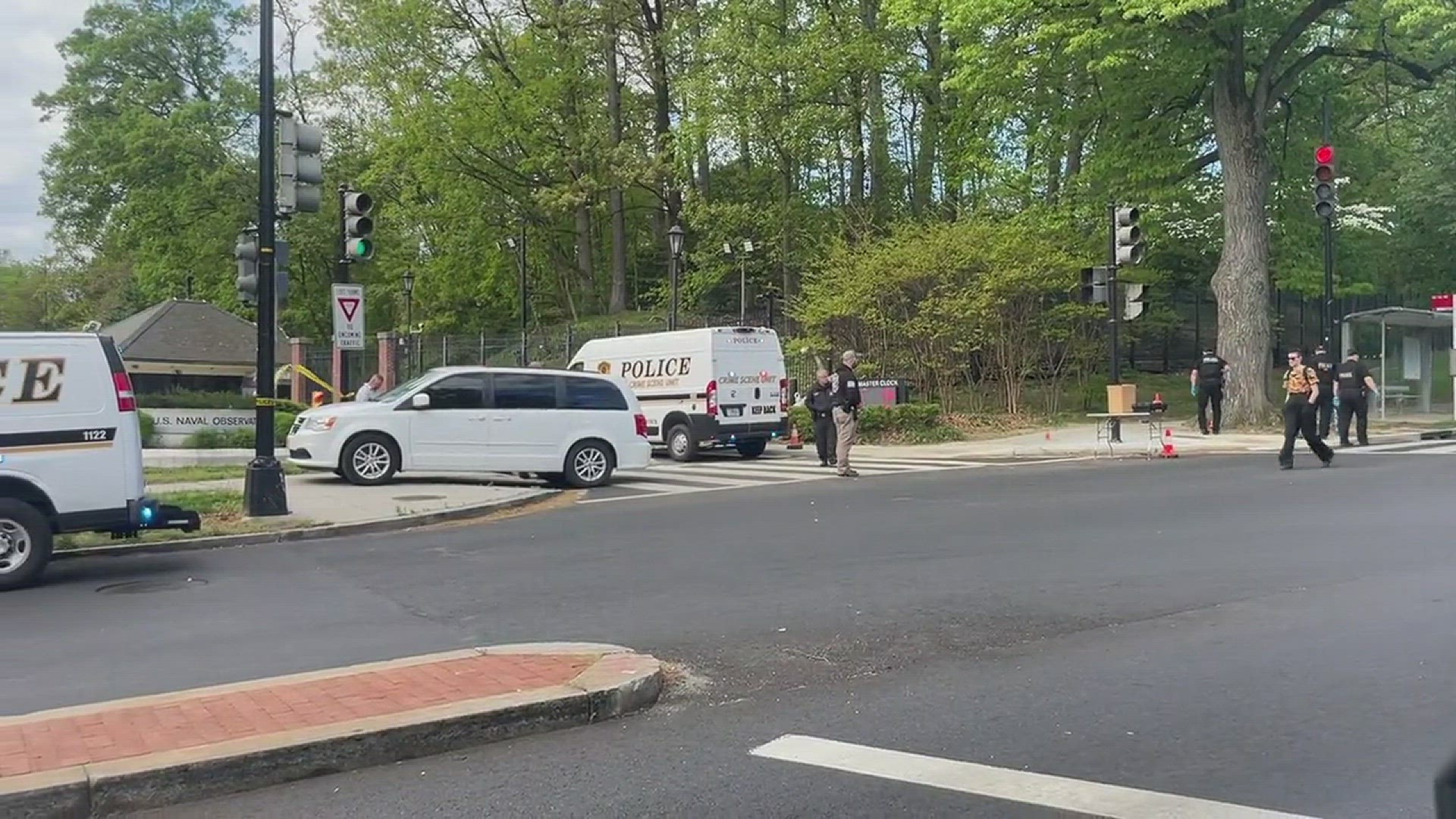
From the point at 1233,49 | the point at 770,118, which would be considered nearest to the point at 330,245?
the point at 770,118

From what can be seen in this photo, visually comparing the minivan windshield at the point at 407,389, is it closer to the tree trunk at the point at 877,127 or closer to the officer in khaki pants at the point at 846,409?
the officer in khaki pants at the point at 846,409

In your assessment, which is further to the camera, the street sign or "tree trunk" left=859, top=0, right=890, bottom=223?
"tree trunk" left=859, top=0, right=890, bottom=223

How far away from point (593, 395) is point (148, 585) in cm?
844

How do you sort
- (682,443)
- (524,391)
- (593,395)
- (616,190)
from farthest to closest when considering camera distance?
(616,190) → (682,443) → (593,395) → (524,391)

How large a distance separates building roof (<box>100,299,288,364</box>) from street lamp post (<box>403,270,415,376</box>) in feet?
13.6

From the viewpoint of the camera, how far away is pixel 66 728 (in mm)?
5133

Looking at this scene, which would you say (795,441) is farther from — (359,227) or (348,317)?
(359,227)

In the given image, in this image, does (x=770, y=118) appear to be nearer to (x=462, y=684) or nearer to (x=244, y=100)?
(x=244, y=100)

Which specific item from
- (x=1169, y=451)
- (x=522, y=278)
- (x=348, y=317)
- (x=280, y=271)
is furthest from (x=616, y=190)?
(x=280, y=271)

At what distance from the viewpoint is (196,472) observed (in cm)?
1838

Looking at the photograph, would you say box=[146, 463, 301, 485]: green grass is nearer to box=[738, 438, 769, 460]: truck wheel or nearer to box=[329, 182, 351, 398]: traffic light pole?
box=[329, 182, 351, 398]: traffic light pole

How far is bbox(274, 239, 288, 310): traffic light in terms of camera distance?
13.4 meters

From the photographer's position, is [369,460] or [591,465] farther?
[591,465]

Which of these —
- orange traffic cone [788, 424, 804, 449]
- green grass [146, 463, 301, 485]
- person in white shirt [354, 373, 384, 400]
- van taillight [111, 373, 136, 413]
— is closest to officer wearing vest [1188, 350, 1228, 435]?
orange traffic cone [788, 424, 804, 449]
